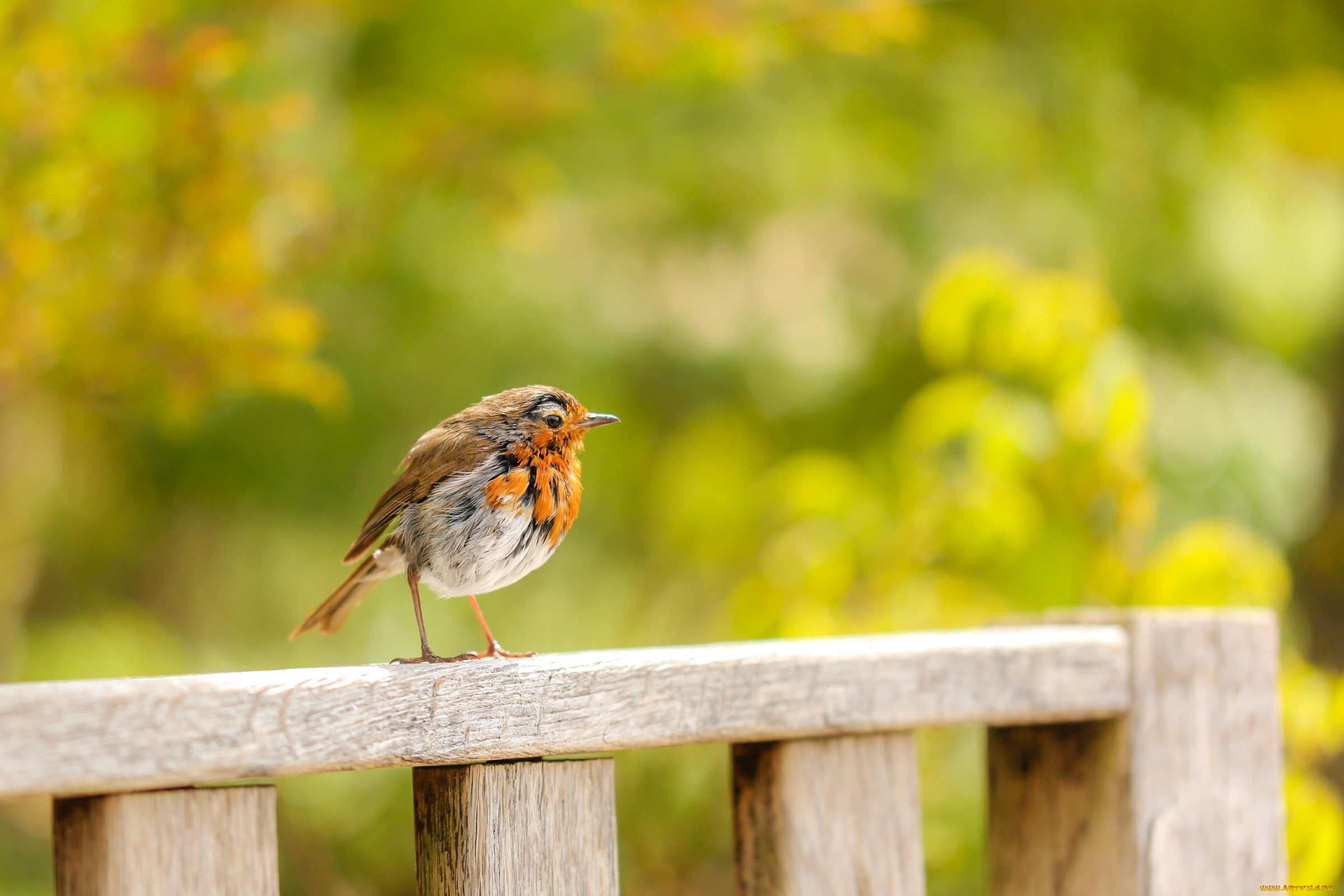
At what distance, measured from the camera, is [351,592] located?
1603mm

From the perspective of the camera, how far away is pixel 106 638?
3713 millimetres

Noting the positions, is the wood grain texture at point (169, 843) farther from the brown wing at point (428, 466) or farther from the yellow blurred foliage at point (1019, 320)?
the yellow blurred foliage at point (1019, 320)

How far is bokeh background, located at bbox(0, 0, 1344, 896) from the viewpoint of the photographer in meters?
3.01

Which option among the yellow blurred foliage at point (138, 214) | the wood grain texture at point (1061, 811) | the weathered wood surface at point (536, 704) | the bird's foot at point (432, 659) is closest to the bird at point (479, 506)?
the bird's foot at point (432, 659)

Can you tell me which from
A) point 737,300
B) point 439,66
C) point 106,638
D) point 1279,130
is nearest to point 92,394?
point 106,638

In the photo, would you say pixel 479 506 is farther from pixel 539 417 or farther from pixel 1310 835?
pixel 1310 835

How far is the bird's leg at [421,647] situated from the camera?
128 cm

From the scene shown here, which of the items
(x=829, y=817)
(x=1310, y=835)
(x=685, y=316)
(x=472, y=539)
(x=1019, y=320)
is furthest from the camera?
(x=685, y=316)

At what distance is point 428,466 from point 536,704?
56 cm

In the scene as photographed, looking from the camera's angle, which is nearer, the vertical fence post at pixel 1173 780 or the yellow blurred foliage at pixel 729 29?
the vertical fence post at pixel 1173 780

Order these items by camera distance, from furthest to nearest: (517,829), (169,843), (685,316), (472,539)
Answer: (685,316), (472,539), (517,829), (169,843)

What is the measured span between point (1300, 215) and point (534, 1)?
9.75 feet

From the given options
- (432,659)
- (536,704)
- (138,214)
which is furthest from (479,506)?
(138,214)

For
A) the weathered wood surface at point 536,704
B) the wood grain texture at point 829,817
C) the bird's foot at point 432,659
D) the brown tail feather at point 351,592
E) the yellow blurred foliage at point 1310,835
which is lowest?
the yellow blurred foliage at point 1310,835
